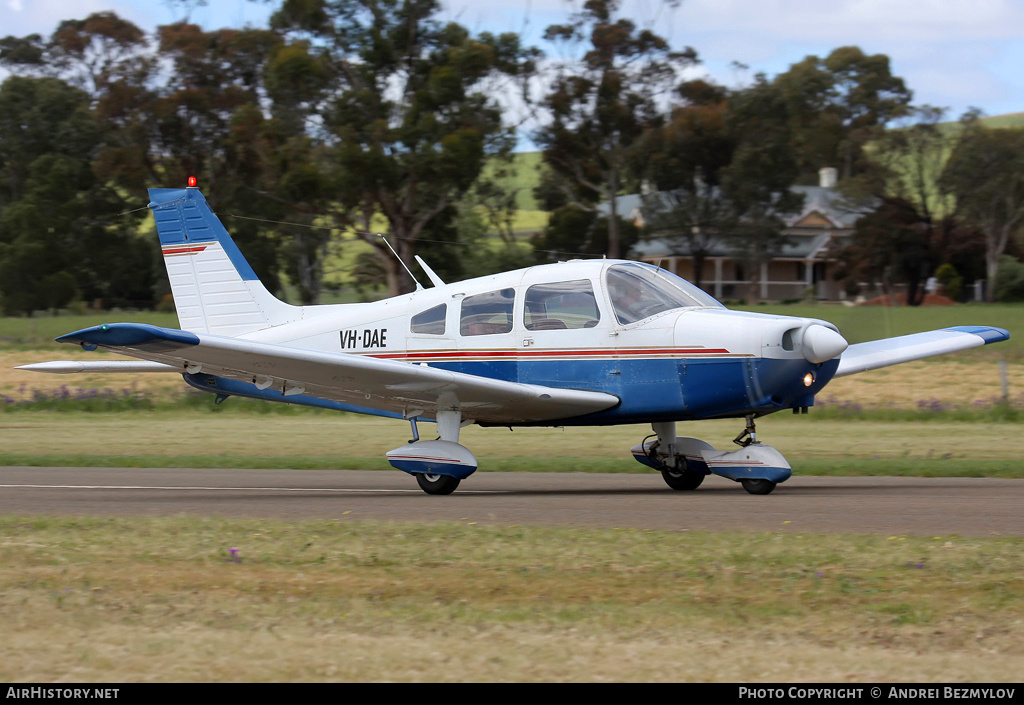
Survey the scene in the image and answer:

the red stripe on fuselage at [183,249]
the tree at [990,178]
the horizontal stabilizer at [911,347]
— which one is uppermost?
the tree at [990,178]

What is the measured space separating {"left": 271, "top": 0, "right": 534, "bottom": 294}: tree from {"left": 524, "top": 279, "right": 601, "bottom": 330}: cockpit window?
29824mm

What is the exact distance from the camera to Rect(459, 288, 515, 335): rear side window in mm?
11922

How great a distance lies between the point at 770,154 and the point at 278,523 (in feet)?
158

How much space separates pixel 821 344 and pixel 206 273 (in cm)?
781

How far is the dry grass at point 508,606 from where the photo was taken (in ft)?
16.1

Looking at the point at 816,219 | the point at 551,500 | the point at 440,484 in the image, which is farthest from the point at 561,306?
the point at 816,219

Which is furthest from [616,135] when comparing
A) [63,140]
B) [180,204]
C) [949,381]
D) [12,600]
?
[12,600]

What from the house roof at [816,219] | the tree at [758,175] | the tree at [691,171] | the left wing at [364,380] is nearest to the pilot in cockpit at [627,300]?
the left wing at [364,380]

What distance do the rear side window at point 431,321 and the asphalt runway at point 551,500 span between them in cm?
173

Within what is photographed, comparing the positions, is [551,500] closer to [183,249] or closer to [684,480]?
[684,480]

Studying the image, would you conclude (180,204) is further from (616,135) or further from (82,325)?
(616,135)

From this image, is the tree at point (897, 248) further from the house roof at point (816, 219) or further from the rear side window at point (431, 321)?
the rear side window at point (431, 321)

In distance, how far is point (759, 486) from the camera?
36.0 feet

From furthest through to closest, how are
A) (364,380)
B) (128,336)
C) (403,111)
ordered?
(403,111)
(364,380)
(128,336)
